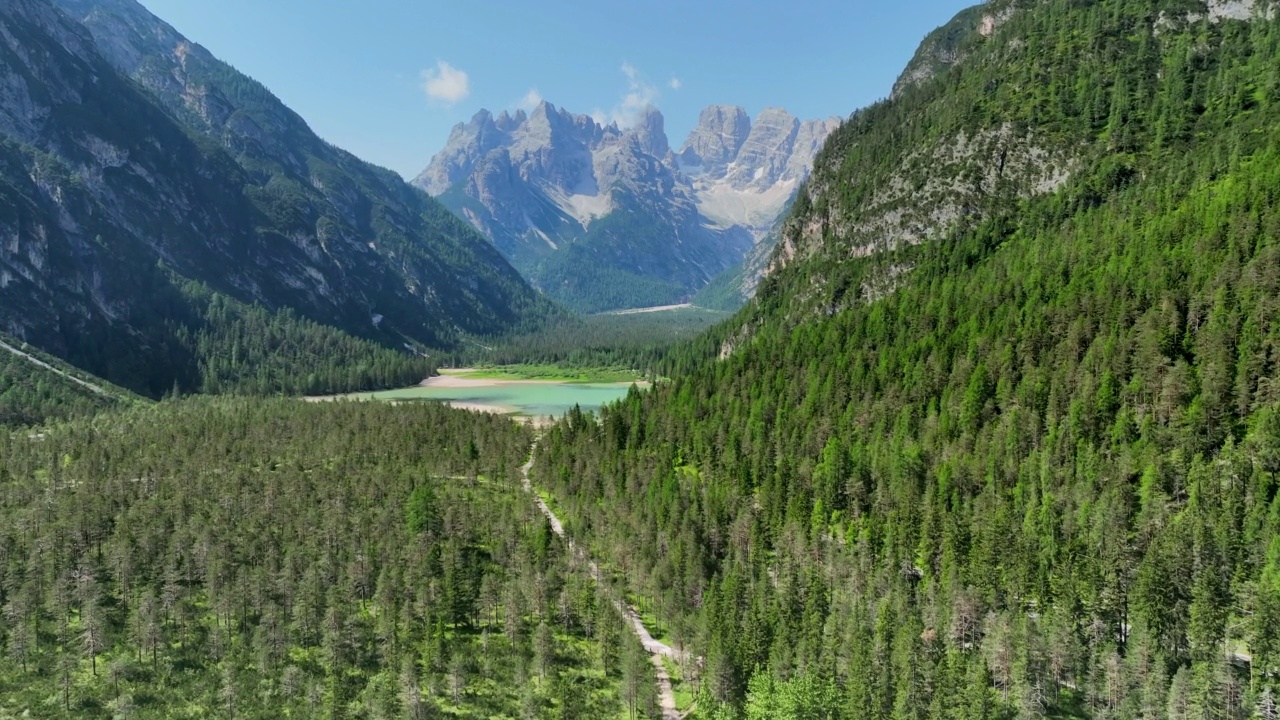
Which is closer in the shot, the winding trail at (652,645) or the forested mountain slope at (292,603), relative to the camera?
the forested mountain slope at (292,603)

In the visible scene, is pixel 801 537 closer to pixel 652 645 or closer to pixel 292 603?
pixel 652 645

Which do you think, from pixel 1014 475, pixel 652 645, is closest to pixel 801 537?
pixel 652 645

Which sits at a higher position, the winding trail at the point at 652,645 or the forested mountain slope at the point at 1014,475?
the forested mountain slope at the point at 1014,475

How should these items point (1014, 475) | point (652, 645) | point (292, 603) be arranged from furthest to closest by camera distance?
point (1014, 475)
point (292, 603)
point (652, 645)

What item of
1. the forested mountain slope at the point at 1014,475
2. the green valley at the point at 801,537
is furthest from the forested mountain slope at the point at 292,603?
the forested mountain slope at the point at 1014,475

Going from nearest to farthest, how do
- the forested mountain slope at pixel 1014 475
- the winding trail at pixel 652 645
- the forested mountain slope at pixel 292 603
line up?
the forested mountain slope at pixel 1014 475
the forested mountain slope at pixel 292 603
the winding trail at pixel 652 645

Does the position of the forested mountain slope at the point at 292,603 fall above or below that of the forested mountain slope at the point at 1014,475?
below

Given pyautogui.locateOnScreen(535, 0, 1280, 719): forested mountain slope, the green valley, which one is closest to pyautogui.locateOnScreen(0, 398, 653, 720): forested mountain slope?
the green valley

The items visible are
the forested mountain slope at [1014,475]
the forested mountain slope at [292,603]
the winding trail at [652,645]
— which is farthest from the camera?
the winding trail at [652,645]

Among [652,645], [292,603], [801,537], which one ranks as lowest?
[652,645]

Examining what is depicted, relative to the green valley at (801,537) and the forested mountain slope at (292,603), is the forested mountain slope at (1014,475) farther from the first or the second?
the forested mountain slope at (292,603)
